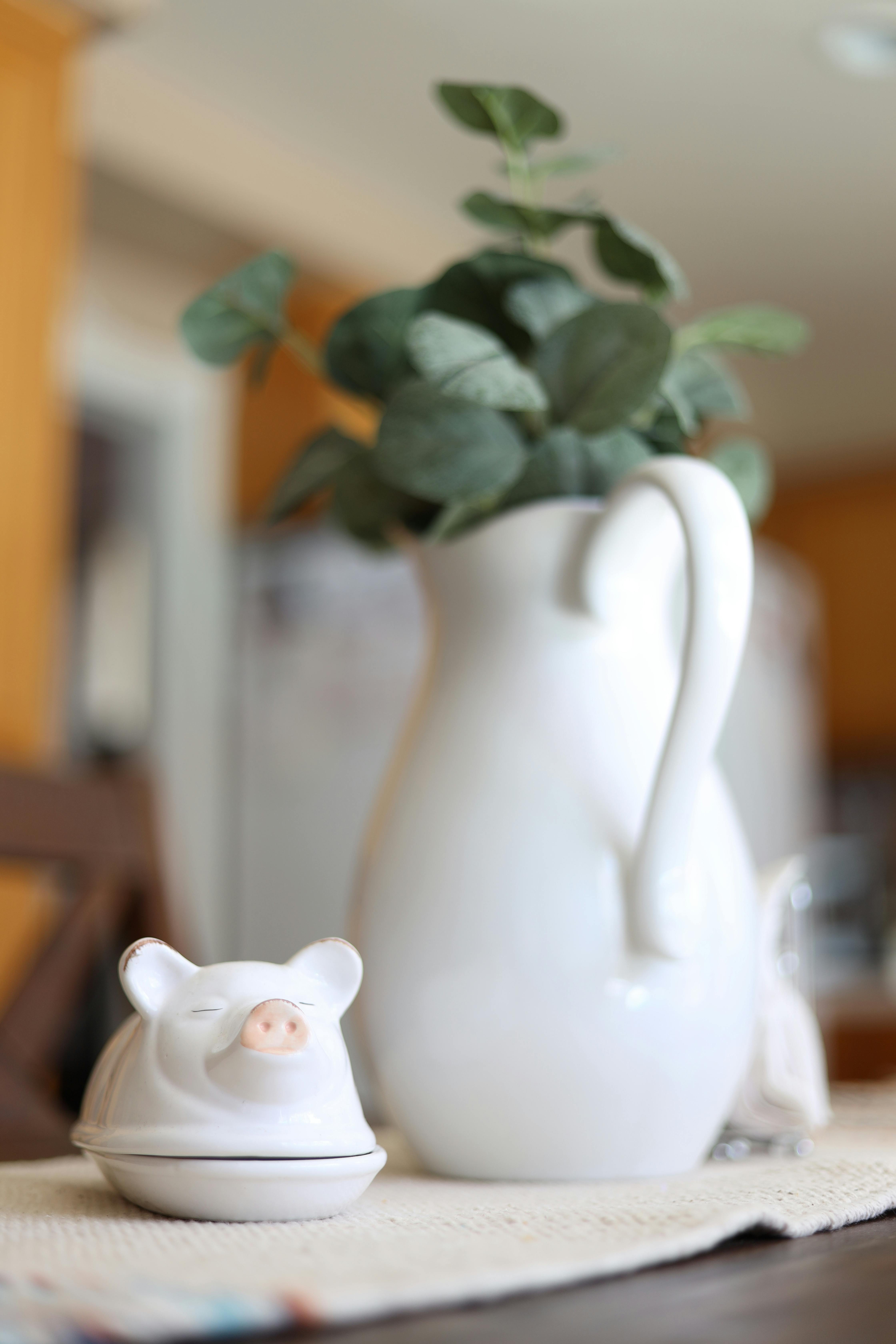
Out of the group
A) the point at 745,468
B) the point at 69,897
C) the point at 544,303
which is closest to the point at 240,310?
the point at 544,303

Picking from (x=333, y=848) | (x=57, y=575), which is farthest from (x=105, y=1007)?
(x=57, y=575)

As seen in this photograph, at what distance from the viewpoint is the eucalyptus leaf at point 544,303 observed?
62 cm

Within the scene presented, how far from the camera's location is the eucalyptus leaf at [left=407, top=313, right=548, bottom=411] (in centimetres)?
56

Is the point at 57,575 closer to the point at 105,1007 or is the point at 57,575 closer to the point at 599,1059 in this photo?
the point at 105,1007

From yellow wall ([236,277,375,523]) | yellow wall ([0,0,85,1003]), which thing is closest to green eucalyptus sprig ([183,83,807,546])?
yellow wall ([0,0,85,1003])

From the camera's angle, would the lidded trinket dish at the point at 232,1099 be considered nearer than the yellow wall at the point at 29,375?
Yes

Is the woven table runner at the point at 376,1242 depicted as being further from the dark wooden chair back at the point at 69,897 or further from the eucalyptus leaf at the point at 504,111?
the eucalyptus leaf at the point at 504,111

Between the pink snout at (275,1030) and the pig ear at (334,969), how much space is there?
0.11 ft

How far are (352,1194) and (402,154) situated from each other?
8.48 ft

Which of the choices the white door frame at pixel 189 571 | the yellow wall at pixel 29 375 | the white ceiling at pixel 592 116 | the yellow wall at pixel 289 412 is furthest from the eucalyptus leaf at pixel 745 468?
the white door frame at pixel 189 571

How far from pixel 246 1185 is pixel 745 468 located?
1.52 feet

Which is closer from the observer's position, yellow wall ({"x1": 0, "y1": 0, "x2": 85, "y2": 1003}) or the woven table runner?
the woven table runner

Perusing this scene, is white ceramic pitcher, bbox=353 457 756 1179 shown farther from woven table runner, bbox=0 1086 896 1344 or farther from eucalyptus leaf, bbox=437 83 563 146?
eucalyptus leaf, bbox=437 83 563 146

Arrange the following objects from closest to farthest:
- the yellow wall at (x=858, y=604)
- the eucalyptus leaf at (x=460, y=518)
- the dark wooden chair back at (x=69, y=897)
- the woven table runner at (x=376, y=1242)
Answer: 1. the woven table runner at (x=376, y=1242)
2. the eucalyptus leaf at (x=460, y=518)
3. the dark wooden chair back at (x=69, y=897)
4. the yellow wall at (x=858, y=604)
